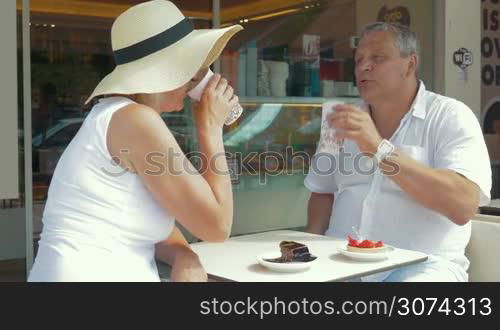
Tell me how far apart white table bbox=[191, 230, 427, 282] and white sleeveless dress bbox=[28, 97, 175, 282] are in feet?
0.97

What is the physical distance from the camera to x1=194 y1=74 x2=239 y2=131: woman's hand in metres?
1.60

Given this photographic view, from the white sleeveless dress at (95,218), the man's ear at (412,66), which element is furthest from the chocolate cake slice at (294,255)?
the man's ear at (412,66)

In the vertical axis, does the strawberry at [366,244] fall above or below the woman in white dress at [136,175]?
below

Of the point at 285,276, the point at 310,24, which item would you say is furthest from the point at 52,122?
the point at 285,276

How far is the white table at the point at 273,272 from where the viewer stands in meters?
1.66

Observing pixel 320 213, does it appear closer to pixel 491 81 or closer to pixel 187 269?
pixel 187 269

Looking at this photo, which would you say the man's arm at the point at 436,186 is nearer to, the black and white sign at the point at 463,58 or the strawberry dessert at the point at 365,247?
the strawberry dessert at the point at 365,247

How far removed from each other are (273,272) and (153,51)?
0.68 m

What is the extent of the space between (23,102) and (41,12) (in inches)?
29.0

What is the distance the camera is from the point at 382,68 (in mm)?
2428

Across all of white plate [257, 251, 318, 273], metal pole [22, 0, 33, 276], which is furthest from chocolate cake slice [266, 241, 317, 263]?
metal pole [22, 0, 33, 276]

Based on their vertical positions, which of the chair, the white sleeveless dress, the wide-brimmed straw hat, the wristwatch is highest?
the wide-brimmed straw hat

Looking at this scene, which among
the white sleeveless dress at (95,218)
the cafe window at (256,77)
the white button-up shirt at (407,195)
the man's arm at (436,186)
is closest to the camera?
the white sleeveless dress at (95,218)
